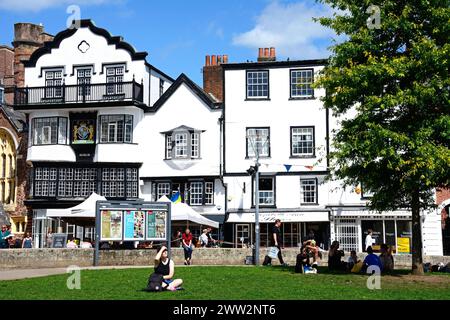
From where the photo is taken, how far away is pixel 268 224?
1484 inches

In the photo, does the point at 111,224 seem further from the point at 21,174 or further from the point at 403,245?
the point at 21,174

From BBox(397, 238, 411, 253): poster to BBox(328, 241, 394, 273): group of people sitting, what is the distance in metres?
14.1

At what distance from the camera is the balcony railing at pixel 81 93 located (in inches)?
1580

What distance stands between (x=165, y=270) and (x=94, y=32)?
28.9 metres

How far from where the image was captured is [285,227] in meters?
37.8

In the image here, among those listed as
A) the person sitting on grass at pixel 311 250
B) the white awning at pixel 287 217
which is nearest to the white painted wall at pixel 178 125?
the white awning at pixel 287 217

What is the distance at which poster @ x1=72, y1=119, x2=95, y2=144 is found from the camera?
4041 cm

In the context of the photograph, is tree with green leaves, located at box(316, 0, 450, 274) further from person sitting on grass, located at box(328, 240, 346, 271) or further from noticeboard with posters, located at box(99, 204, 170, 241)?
noticeboard with posters, located at box(99, 204, 170, 241)

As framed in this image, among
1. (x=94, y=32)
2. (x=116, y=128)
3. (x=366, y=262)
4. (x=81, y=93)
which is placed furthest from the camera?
(x=94, y=32)

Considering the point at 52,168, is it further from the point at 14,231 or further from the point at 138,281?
the point at 138,281

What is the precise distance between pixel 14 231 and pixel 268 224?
18378mm

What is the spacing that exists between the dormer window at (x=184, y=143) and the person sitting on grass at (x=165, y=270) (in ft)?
75.8

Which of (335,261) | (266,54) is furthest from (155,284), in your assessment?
(266,54)

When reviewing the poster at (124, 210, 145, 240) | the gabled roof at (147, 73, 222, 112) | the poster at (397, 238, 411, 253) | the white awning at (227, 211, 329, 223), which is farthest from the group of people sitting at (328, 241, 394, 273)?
the gabled roof at (147, 73, 222, 112)
